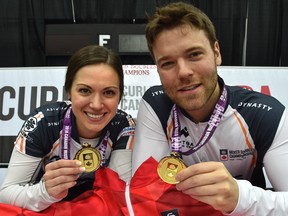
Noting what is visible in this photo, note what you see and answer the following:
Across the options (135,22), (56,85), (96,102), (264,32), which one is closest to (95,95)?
(96,102)

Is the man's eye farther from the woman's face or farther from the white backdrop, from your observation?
the white backdrop

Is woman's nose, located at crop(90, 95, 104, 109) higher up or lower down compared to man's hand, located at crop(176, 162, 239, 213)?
higher up

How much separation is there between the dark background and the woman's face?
223 cm

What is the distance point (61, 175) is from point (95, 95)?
15.9 inches

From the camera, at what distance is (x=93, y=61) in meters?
1.31

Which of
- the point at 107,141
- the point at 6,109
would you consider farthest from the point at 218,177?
the point at 6,109

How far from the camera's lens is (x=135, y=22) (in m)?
3.49

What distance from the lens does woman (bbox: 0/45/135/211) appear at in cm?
125

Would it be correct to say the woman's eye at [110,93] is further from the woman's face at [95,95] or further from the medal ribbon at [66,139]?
the medal ribbon at [66,139]

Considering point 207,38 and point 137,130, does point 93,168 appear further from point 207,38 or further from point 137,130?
point 207,38

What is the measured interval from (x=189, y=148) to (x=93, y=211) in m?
0.44

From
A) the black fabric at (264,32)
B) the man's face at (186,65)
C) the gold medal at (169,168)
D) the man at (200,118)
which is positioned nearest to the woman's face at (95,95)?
the man at (200,118)

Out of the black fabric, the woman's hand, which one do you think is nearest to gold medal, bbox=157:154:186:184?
the woman's hand

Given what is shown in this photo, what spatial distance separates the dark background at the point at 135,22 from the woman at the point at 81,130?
86.2 inches
